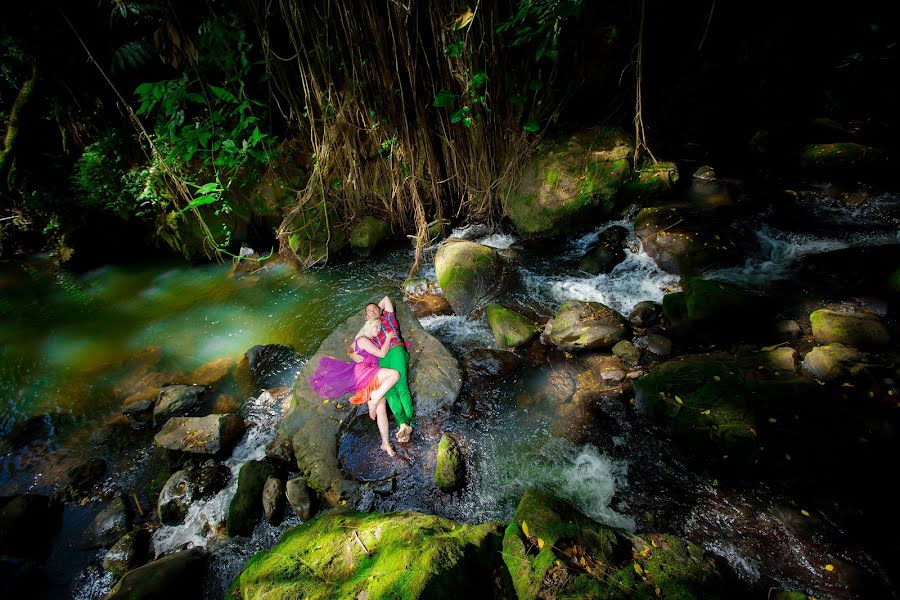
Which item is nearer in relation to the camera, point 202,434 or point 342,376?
point 202,434

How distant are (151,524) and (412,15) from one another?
522cm

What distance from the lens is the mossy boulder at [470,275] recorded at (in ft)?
14.3

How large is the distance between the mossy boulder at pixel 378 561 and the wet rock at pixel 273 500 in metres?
0.61

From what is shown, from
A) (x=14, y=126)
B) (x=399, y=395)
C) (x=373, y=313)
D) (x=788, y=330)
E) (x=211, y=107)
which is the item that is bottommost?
(x=788, y=330)

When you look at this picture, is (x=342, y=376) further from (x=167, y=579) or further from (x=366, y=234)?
(x=366, y=234)

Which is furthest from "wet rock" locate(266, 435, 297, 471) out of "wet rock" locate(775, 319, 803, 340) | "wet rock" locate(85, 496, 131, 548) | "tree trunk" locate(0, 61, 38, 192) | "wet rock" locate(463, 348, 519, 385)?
"tree trunk" locate(0, 61, 38, 192)

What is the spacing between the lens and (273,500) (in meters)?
2.64

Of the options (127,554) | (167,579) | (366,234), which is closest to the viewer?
(167,579)

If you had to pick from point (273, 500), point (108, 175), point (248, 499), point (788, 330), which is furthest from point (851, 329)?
point (108, 175)

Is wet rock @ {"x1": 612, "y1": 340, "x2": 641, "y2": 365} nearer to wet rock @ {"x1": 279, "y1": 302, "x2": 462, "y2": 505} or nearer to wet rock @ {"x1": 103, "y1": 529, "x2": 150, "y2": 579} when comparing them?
wet rock @ {"x1": 279, "y1": 302, "x2": 462, "y2": 505}

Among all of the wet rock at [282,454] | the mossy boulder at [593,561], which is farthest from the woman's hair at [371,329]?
the mossy boulder at [593,561]

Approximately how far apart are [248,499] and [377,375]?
128 centimetres

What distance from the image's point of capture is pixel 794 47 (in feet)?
20.9

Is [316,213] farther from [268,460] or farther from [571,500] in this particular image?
[571,500]
